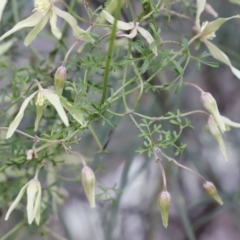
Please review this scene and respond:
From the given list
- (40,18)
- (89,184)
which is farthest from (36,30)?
(89,184)

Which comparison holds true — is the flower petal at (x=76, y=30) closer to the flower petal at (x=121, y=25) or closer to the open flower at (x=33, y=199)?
the flower petal at (x=121, y=25)

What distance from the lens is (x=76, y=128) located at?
1.57 feet

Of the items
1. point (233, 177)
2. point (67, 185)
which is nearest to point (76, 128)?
point (67, 185)

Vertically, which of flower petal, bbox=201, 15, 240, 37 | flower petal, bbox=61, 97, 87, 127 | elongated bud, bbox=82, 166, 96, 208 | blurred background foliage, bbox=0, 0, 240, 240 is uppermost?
flower petal, bbox=61, 97, 87, 127

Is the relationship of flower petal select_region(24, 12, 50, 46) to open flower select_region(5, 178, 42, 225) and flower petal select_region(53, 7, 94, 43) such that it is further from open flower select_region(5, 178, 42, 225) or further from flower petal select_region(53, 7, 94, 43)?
open flower select_region(5, 178, 42, 225)

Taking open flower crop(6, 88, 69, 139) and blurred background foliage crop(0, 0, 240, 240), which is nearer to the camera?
open flower crop(6, 88, 69, 139)

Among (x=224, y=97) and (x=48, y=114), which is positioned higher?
(x=48, y=114)

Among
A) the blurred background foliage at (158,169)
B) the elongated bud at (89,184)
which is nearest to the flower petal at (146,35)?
the elongated bud at (89,184)

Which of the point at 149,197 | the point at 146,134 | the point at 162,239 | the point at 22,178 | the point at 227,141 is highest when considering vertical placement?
the point at 146,134

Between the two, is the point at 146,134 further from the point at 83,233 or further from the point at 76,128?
the point at 83,233

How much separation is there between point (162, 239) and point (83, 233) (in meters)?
0.25

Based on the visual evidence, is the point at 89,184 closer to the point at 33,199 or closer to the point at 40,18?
the point at 33,199

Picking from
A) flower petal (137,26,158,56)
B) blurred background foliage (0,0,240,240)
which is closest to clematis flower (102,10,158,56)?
flower petal (137,26,158,56)

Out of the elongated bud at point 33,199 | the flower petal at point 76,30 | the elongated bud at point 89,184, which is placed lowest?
the elongated bud at point 89,184
